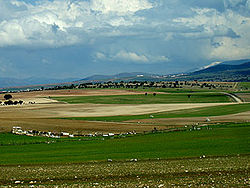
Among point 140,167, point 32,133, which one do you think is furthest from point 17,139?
point 140,167

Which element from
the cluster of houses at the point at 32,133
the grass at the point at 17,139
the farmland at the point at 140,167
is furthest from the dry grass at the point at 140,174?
the cluster of houses at the point at 32,133

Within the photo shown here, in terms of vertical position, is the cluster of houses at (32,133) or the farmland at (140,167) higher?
the farmland at (140,167)

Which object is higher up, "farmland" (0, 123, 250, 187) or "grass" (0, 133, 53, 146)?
"farmland" (0, 123, 250, 187)

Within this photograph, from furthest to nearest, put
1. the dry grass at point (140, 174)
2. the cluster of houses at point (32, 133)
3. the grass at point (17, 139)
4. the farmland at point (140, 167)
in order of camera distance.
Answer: the cluster of houses at point (32, 133)
the grass at point (17, 139)
the farmland at point (140, 167)
the dry grass at point (140, 174)

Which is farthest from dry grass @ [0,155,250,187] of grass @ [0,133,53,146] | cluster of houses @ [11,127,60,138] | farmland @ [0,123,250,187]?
cluster of houses @ [11,127,60,138]

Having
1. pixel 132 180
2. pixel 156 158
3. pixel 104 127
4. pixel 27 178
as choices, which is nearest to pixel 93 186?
pixel 132 180

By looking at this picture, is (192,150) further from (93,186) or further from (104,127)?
(104,127)

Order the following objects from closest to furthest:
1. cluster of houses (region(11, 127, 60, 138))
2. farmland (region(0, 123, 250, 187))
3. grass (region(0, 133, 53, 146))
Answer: farmland (region(0, 123, 250, 187)) < grass (region(0, 133, 53, 146)) < cluster of houses (region(11, 127, 60, 138))

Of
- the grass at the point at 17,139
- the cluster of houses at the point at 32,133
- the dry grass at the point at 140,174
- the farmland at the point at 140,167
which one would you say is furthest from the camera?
the cluster of houses at the point at 32,133

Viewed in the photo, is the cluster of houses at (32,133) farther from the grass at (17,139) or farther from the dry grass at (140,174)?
the dry grass at (140,174)

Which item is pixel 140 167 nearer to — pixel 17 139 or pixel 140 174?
pixel 140 174

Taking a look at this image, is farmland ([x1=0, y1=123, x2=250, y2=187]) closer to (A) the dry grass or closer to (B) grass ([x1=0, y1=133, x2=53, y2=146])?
(A) the dry grass

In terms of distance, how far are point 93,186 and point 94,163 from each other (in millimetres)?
9412

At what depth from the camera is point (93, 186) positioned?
67.6 ft
